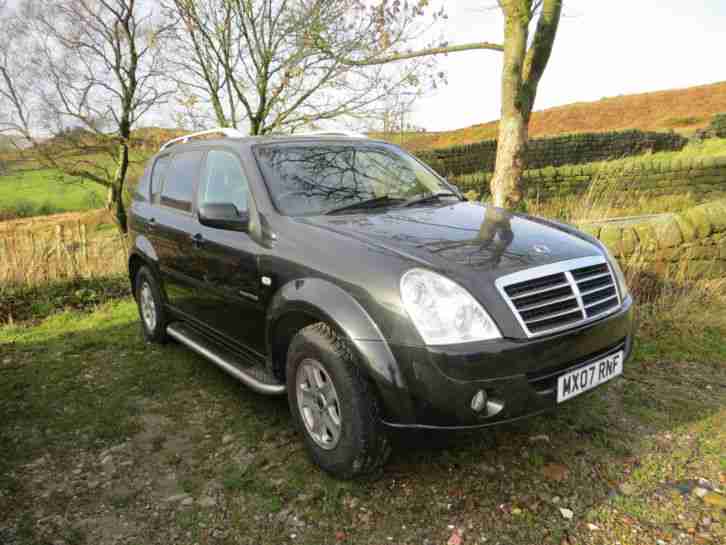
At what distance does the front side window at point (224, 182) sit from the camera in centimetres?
339

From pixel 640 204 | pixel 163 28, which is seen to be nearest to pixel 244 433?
pixel 640 204

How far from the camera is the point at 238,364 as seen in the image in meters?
3.50

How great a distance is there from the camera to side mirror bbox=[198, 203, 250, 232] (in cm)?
317

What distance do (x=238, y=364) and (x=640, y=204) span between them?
368 inches

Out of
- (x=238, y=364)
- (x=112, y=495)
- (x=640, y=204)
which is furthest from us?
(x=640, y=204)

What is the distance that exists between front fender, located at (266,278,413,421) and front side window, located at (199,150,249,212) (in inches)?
34.8

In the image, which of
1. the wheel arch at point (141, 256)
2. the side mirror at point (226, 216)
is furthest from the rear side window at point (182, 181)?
the side mirror at point (226, 216)

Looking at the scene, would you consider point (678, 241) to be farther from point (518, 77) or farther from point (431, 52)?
point (431, 52)

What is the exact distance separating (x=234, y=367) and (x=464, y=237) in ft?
5.55

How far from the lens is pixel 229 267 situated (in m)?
3.39

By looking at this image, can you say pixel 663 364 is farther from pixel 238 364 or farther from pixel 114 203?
pixel 114 203

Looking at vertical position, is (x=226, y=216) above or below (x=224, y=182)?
below

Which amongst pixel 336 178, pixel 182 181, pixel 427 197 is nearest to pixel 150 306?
pixel 182 181

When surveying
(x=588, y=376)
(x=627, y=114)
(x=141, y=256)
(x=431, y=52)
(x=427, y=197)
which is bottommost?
(x=588, y=376)
